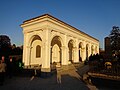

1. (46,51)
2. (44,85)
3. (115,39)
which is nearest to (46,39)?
(46,51)

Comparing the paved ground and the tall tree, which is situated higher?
the tall tree

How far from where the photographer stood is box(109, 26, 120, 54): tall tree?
22.9 meters

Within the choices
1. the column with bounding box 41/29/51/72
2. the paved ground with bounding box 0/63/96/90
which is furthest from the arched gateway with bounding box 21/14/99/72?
the paved ground with bounding box 0/63/96/90

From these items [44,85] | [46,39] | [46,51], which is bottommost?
[44,85]

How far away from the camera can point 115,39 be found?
23.9m

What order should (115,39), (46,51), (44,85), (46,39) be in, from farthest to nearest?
(115,39) → (46,39) → (46,51) → (44,85)

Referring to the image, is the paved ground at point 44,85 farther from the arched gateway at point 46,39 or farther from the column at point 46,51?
the column at point 46,51

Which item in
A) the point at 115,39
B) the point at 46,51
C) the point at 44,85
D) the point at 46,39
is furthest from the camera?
the point at 115,39

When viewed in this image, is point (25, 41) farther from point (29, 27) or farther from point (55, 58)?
point (55, 58)

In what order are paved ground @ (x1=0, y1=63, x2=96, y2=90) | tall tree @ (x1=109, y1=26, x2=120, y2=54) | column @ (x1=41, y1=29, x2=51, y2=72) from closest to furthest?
1. paved ground @ (x1=0, y1=63, x2=96, y2=90)
2. column @ (x1=41, y1=29, x2=51, y2=72)
3. tall tree @ (x1=109, y1=26, x2=120, y2=54)

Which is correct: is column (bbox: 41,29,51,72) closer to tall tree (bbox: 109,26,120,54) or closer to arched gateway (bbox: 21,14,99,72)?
arched gateway (bbox: 21,14,99,72)

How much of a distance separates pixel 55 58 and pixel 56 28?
26.8 ft

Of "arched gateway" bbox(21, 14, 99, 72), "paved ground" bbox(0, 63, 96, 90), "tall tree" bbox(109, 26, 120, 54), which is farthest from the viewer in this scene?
"tall tree" bbox(109, 26, 120, 54)

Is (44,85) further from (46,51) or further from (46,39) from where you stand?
(46,39)
